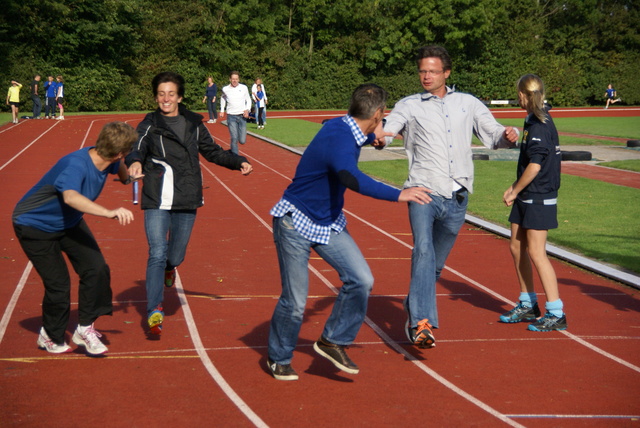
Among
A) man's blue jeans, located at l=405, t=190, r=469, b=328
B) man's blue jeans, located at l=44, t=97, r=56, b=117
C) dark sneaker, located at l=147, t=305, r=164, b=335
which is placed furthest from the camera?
man's blue jeans, located at l=44, t=97, r=56, b=117

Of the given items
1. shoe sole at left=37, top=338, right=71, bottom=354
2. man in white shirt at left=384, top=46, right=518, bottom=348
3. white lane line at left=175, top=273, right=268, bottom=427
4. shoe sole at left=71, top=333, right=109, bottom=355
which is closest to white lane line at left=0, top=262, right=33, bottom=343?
shoe sole at left=37, top=338, right=71, bottom=354

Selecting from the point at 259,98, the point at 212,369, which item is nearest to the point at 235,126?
the point at 259,98

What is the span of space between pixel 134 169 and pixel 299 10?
54.4m

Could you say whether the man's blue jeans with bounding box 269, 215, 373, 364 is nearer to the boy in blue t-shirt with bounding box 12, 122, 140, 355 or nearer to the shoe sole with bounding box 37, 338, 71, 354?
the boy in blue t-shirt with bounding box 12, 122, 140, 355

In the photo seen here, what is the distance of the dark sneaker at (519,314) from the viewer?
284 inches

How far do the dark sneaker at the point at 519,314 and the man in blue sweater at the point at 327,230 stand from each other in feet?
7.05

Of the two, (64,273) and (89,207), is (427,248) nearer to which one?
(89,207)

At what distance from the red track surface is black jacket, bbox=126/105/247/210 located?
1108mm

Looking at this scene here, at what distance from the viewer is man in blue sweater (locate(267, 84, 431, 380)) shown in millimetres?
5195

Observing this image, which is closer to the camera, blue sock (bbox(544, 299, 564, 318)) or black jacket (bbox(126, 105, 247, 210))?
black jacket (bbox(126, 105, 247, 210))

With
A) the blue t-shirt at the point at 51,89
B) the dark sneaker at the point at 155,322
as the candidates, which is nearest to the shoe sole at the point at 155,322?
the dark sneaker at the point at 155,322

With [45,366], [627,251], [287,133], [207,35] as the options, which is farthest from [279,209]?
[207,35]

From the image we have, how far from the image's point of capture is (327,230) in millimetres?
5309

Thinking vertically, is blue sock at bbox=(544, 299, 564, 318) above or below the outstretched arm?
below
